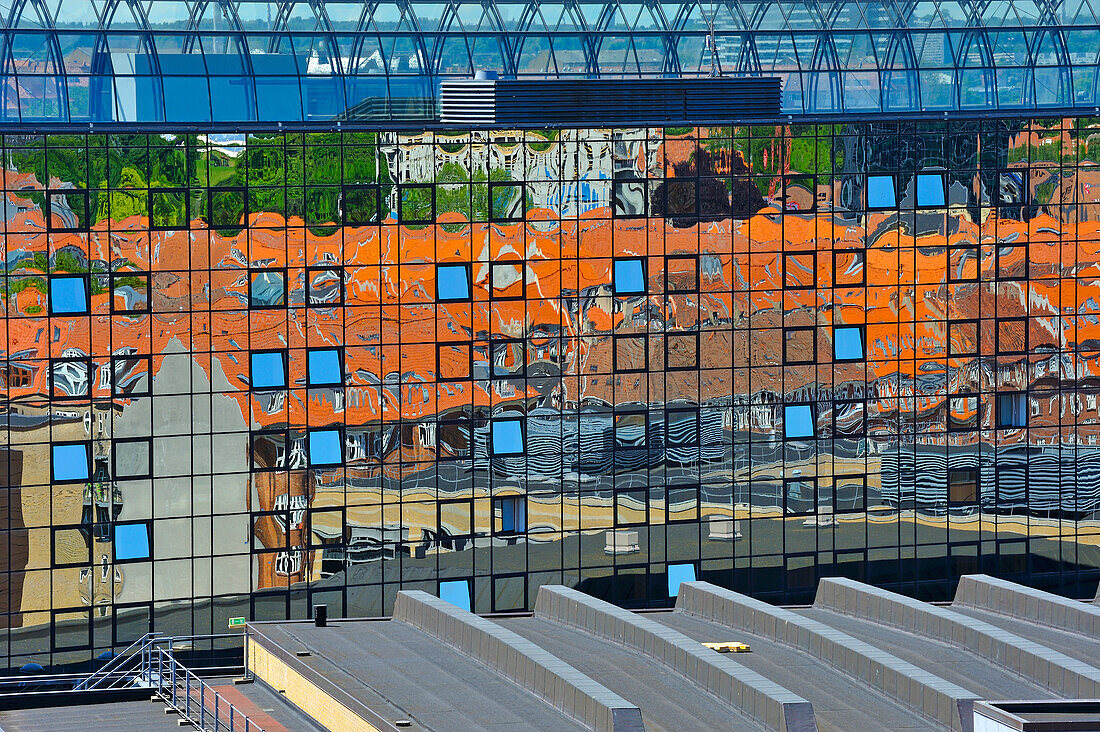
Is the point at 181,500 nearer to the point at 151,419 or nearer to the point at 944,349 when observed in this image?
the point at 151,419

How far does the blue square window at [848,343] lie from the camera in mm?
44438

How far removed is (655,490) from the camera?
43.8m

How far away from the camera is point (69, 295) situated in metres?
39.5

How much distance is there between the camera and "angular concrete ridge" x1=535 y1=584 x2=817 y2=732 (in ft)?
101

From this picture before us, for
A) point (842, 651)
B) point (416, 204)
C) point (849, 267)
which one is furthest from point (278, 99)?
point (842, 651)

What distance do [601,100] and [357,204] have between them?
22.3 ft

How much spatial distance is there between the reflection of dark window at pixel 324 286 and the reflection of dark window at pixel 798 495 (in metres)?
12.9

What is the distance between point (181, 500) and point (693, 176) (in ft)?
50.1

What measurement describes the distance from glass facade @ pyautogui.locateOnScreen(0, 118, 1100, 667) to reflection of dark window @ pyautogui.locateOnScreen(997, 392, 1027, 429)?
8cm

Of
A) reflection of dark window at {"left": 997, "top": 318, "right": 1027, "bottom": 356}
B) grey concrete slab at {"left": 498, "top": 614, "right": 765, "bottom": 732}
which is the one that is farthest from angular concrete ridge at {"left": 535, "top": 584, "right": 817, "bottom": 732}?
reflection of dark window at {"left": 997, "top": 318, "right": 1027, "bottom": 356}

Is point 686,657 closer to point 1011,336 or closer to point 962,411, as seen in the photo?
point 962,411

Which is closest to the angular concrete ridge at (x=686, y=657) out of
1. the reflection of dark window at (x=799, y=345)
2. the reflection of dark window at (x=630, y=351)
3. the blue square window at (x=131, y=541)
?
the reflection of dark window at (x=630, y=351)

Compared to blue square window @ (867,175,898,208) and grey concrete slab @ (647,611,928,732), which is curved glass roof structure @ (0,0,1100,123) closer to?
blue square window @ (867,175,898,208)

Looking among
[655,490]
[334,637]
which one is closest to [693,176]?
[655,490]
